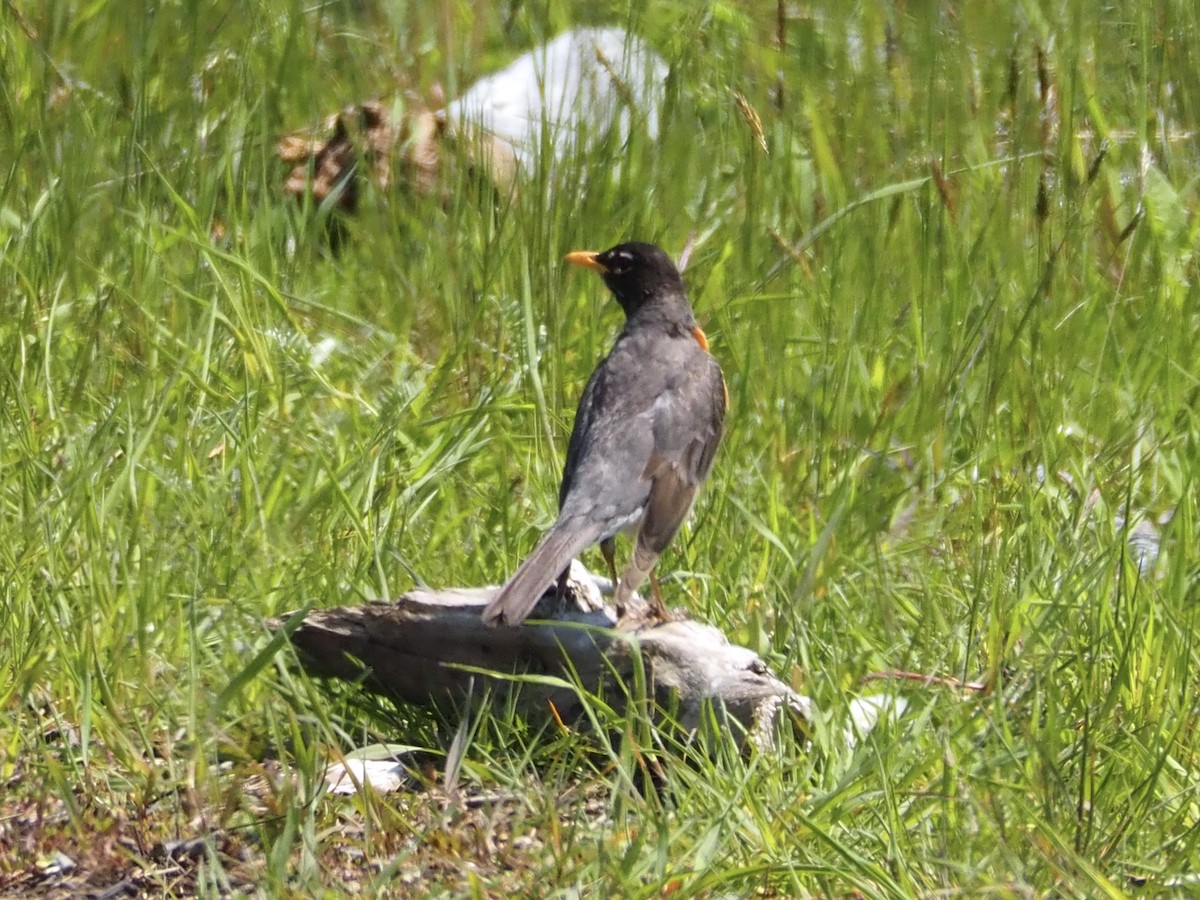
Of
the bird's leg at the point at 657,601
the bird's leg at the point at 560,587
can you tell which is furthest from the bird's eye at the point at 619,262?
the bird's leg at the point at 560,587

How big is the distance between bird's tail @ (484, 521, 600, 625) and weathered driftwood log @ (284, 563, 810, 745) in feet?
0.27

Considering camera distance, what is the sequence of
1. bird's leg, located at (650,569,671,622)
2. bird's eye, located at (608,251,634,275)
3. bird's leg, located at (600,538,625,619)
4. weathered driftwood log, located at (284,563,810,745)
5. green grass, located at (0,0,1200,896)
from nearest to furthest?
green grass, located at (0,0,1200,896)
weathered driftwood log, located at (284,563,810,745)
bird's leg, located at (650,569,671,622)
bird's leg, located at (600,538,625,619)
bird's eye, located at (608,251,634,275)

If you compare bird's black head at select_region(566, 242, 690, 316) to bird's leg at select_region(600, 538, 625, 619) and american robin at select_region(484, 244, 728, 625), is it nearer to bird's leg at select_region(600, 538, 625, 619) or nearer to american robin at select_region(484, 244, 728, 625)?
american robin at select_region(484, 244, 728, 625)

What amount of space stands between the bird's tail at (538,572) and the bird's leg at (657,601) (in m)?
0.15

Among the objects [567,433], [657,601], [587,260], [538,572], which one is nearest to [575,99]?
[587,260]

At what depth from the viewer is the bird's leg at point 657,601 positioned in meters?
3.55

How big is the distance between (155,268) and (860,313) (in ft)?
6.54

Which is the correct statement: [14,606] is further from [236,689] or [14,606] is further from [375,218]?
[375,218]

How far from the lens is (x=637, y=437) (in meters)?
4.42

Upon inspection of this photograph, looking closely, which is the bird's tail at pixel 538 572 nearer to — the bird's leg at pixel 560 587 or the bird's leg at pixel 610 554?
the bird's leg at pixel 560 587

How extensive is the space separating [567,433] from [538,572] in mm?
1290

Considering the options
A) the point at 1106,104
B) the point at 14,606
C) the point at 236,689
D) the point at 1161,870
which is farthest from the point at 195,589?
the point at 1106,104

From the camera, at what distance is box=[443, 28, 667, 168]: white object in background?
4910mm

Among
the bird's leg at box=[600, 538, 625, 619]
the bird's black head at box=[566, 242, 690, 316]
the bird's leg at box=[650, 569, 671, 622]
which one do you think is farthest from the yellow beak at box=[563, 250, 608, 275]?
the bird's leg at box=[650, 569, 671, 622]
